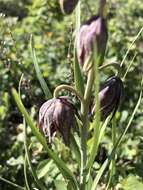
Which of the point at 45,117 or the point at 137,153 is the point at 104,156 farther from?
the point at 45,117

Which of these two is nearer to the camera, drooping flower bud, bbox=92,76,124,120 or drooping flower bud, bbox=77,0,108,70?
drooping flower bud, bbox=77,0,108,70

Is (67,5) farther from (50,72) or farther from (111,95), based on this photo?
(50,72)

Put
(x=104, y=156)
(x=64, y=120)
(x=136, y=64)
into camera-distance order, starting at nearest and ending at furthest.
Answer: (x=64, y=120) < (x=104, y=156) < (x=136, y=64)

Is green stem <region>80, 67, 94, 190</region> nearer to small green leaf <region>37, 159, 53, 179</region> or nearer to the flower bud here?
the flower bud

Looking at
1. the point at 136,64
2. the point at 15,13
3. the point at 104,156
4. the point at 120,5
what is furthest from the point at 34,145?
the point at 15,13

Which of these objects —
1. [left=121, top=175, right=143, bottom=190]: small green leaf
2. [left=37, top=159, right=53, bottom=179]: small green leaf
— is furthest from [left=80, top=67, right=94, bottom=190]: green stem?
[left=37, top=159, right=53, bottom=179]: small green leaf
